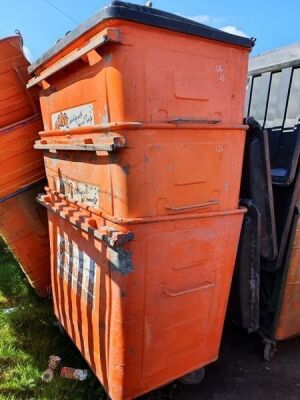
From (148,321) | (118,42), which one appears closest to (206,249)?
(148,321)

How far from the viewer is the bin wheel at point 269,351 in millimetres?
2658

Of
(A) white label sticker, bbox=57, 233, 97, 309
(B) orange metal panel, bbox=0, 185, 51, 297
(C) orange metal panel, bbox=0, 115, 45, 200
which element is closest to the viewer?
(A) white label sticker, bbox=57, 233, 97, 309

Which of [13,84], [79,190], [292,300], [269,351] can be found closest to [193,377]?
[269,351]

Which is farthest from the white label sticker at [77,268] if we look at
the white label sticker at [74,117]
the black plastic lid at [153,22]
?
the black plastic lid at [153,22]

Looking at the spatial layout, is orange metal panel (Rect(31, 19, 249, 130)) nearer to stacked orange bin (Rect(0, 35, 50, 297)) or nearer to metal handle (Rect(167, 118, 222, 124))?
metal handle (Rect(167, 118, 222, 124))

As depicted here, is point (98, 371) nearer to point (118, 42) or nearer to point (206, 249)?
point (206, 249)

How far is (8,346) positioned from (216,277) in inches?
68.1

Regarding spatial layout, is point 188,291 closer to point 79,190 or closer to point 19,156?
point 79,190

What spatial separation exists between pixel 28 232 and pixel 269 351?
2.14 m

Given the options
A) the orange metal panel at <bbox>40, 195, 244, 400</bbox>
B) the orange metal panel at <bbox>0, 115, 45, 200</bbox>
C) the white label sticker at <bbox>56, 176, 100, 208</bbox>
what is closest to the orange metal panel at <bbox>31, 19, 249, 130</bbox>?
the white label sticker at <bbox>56, 176, 100, 208</bbox>

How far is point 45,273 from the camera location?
3094 millimetres

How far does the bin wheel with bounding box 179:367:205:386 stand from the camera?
7.75 ft

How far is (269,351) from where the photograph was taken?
8.82 ft

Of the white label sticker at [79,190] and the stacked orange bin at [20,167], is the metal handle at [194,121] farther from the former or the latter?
the stacked orange bin at [20,167]
